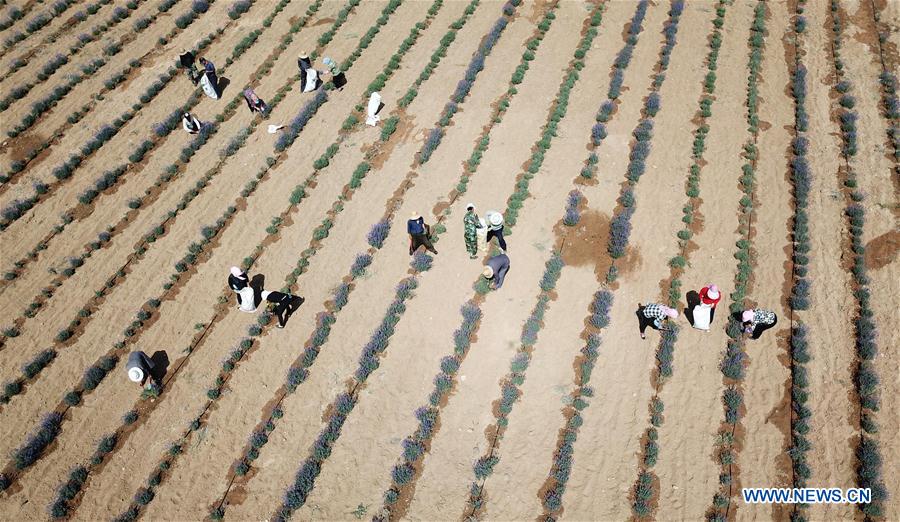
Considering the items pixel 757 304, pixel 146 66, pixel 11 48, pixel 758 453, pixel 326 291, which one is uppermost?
pixel 11 48

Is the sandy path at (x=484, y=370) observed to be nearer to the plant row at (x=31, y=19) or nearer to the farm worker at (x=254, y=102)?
the farm worker at (x=254, y=102)

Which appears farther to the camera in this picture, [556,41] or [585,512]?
[556,41]

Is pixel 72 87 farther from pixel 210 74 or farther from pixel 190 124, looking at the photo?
pixel 190 124

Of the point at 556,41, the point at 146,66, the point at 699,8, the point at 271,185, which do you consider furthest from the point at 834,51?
the point at 146,66

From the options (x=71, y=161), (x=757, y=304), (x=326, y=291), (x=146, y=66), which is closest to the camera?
(x=757, y=304)

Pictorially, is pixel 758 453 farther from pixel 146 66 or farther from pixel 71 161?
pixel 146 66

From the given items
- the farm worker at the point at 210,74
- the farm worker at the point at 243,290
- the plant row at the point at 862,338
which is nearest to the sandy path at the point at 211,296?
the farm worker at the point at 243,290
